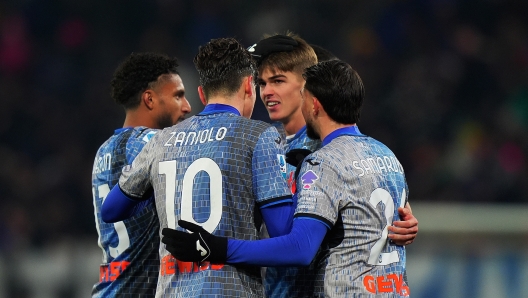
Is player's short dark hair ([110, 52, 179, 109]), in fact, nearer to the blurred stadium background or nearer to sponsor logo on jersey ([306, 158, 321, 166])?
sponsor logo on jersey ([306, 158, 321, 166])

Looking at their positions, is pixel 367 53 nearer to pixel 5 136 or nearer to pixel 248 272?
pixel 5 136

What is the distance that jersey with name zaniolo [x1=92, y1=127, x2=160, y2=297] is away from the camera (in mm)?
4383

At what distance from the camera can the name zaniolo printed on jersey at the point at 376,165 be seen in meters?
3.51

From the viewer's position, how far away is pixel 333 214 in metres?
3.37

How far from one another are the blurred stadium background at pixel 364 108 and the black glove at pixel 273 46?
12.4 ft

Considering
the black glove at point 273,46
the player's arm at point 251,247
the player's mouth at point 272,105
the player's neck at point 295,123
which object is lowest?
→ the player's arm at point 251,247

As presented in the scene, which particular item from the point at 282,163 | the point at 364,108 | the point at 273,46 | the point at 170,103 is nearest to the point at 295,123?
the point at 273,46

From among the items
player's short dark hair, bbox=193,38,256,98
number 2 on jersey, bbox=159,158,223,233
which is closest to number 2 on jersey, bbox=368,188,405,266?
number 2 on jersey, bbox=159,158,223,233

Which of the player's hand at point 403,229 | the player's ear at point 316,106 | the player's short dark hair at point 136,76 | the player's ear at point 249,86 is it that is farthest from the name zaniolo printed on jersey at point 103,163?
the player's hand at point 403,229

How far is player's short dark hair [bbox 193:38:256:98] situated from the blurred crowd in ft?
21.2

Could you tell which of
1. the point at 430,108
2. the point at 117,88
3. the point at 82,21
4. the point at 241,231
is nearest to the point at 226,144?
the point at 241,231

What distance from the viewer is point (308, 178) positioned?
135 inches

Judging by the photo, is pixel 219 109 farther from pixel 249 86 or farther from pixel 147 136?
pixel 147 136

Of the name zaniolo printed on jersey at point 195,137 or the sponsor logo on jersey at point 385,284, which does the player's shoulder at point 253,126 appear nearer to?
the name zaniolo printed on jersey at point 195,137
